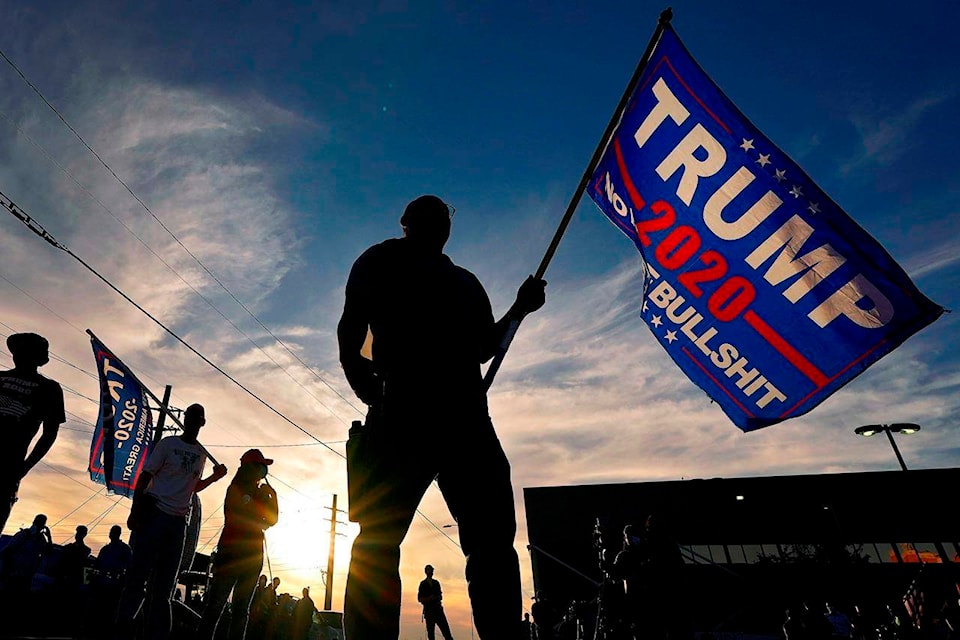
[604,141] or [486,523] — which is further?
[604,141]

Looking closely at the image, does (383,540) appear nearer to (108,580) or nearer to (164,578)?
(164,578)

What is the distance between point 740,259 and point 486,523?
2774 millimetres

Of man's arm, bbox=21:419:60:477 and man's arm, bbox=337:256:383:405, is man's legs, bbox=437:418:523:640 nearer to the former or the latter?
man's arm, bbox=337:256:383:405

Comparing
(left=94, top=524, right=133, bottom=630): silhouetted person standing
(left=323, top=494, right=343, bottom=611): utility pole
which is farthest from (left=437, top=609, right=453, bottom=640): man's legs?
(left=323, top=494, right=343, bottom=611): utility pole

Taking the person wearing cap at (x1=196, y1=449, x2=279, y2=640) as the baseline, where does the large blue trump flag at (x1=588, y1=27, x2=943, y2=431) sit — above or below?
above

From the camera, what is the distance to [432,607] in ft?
35.3

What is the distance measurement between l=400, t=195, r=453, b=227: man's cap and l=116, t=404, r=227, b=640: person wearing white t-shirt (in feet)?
10.2

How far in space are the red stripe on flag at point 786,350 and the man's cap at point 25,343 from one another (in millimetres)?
5224

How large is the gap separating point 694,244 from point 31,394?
4893 millimetres

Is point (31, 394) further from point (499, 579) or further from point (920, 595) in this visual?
point (920, 595)

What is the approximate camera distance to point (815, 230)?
11.0 feet

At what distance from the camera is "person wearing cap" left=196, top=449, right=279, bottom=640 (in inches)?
160

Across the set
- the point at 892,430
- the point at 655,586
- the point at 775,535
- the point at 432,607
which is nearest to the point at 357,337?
the point at 655,586

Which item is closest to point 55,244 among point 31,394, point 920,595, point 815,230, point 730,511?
point 31,394
